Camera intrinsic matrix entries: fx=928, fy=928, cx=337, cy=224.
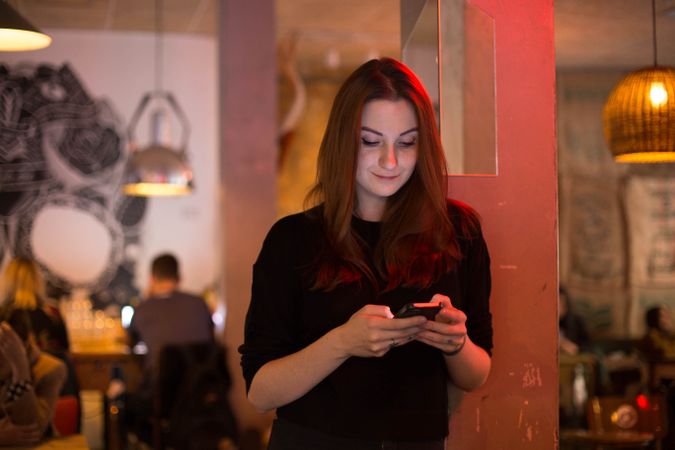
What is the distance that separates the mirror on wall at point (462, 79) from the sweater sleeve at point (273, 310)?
24.2 inches

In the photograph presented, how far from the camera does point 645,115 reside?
3539 mm

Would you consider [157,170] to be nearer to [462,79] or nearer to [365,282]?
[462,79]

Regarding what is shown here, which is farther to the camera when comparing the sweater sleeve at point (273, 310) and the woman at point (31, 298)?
the woman at point (31, 298)

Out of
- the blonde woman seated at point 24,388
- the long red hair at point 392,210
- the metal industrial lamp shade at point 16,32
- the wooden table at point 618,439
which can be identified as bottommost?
the wooden table at point 618,439

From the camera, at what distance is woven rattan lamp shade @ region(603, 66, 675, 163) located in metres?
3.43

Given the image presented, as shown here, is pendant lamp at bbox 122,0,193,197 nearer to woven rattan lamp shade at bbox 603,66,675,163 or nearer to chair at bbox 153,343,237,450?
chair at bbox 153,343,237,450

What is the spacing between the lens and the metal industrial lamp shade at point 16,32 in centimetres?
364

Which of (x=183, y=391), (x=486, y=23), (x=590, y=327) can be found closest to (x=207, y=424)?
(x=183, y=391)

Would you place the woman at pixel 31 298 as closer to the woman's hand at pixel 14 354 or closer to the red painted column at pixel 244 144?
the red painted column at pixel 244 144

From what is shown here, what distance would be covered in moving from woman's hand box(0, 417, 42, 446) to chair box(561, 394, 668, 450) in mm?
2932

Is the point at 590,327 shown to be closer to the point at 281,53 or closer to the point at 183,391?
the point at 281,53

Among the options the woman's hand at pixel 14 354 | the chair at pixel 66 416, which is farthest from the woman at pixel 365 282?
the chair at pixel 66 416

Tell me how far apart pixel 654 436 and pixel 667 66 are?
204 cm

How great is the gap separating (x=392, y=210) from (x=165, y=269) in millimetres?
5170
